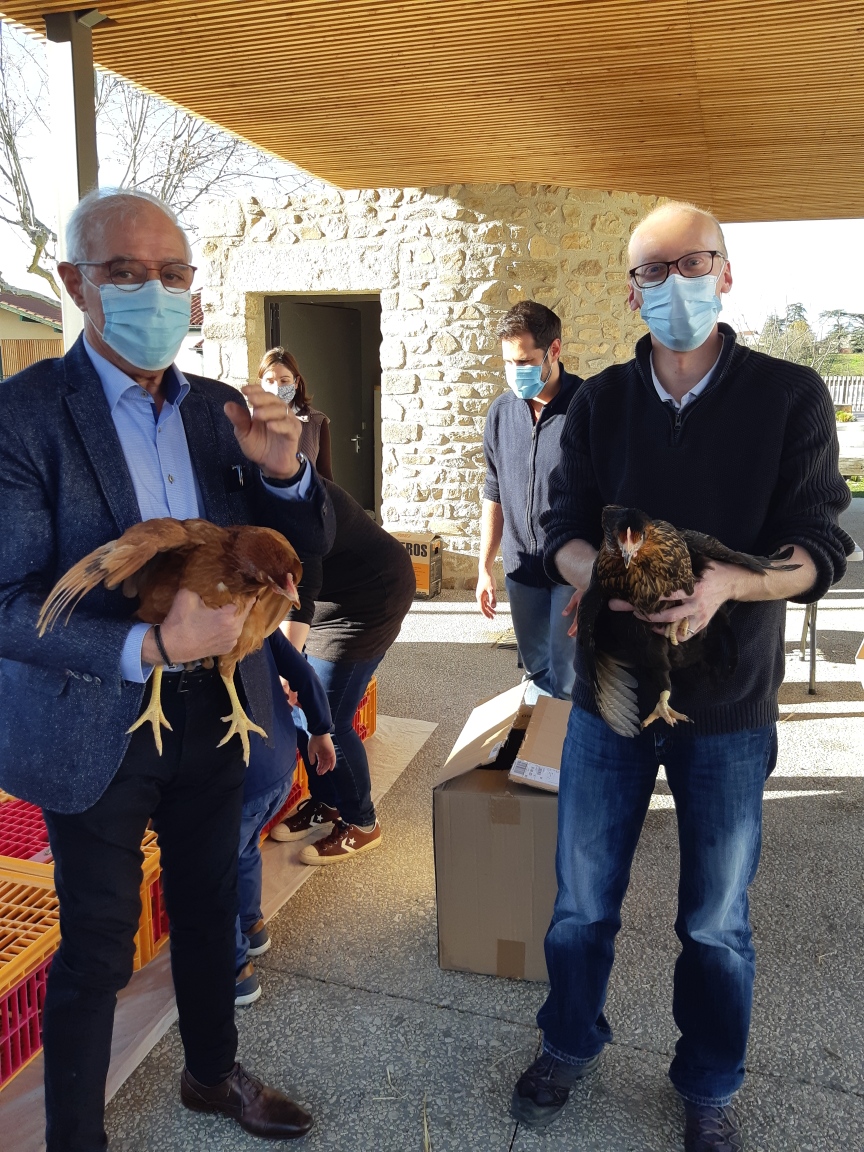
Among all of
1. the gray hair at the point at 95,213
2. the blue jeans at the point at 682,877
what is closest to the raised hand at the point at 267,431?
the gray hair at the point at 95,213

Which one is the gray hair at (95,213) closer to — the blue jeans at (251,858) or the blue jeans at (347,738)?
the blue jeans at (251,858)

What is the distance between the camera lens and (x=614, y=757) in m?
1.78

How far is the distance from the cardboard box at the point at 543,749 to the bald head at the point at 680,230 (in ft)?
4.23

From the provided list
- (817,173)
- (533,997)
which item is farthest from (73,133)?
(817,173)

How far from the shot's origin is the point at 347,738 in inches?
117

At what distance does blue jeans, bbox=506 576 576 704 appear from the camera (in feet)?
11.3

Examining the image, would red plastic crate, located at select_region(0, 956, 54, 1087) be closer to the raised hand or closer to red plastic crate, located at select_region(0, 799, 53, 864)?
red plastic crate, located at select_region(0, 799, 53, 864)

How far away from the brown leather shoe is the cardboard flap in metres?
0.87

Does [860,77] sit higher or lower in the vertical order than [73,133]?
higher

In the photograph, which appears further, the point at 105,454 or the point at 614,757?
the point at 614,757

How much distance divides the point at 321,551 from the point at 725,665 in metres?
0.87

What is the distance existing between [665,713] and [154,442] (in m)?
1.12

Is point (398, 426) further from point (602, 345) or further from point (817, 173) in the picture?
point (817, 173)

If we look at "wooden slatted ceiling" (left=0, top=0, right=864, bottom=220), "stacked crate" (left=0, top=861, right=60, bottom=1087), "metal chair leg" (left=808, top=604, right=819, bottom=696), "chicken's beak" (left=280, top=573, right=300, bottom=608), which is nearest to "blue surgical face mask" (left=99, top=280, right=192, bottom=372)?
"chicken's beak" (left=280, top=573, right=300, bottom=608)
